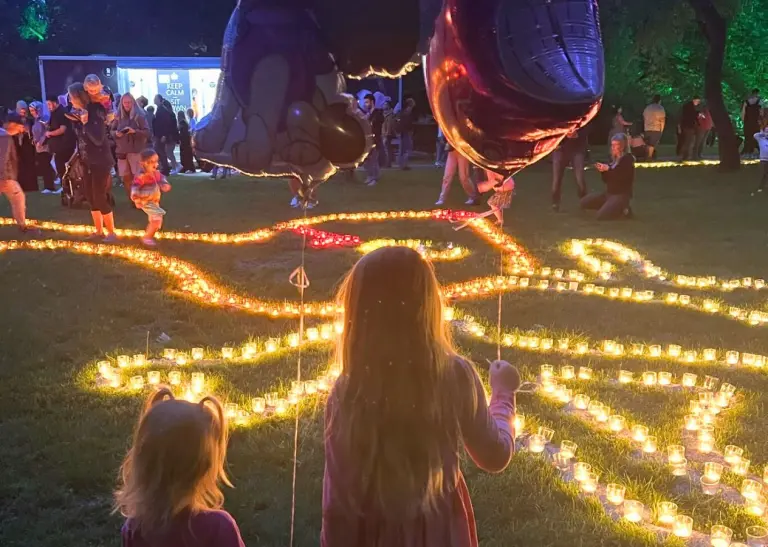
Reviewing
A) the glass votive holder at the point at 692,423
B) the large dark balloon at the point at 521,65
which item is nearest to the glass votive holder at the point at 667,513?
the glass votive holder at the point at 692,423

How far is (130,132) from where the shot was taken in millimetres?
10875

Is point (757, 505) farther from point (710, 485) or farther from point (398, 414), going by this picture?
point (398, 414)

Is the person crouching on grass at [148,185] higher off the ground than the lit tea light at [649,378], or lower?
higher

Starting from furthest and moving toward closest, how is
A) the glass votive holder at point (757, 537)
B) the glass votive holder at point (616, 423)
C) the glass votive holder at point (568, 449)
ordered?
the glass votive holder at point (616, 423) < the glass votive holder at point (568, 449) < the glass votive holder at point (757, 537)

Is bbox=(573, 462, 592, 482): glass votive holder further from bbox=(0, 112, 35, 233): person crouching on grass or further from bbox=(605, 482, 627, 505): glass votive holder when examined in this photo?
bbox=(0, 112, 35, 233): person crouching on grass

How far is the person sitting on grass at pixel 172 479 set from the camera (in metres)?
2.15

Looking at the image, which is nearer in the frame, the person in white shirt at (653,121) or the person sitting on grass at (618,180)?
the person sitting on grass at (618,180)

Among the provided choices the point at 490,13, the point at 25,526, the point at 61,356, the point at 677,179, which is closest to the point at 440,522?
the point at 490,13

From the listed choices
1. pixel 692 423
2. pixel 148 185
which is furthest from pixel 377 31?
pixel 148 185

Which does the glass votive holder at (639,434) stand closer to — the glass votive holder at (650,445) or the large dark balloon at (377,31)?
the glass votive holder at (650,445)

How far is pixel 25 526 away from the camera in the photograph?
11.6 ft

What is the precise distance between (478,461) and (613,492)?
1656 millimetres

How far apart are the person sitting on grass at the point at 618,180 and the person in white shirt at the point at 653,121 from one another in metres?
9.57

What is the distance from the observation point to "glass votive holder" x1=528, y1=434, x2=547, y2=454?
13.8 feet
